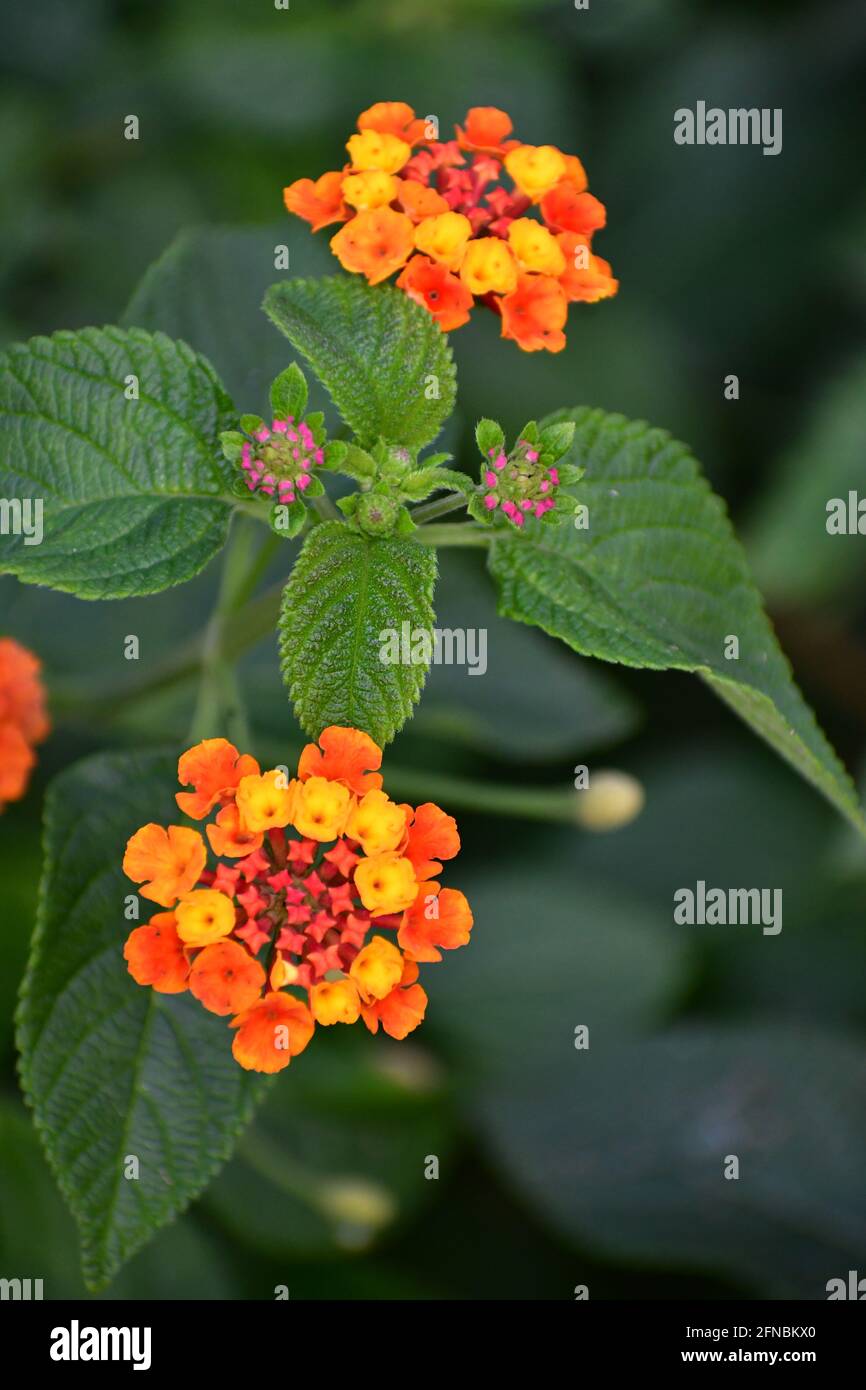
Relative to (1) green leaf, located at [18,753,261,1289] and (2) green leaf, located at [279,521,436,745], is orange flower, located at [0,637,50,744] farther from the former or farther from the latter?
(2) green leaf, located at [279,521,436,745]

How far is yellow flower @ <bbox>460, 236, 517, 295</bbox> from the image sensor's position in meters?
1.01

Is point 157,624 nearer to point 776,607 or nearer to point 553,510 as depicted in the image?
point 553,510

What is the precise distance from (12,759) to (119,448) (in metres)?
0.36

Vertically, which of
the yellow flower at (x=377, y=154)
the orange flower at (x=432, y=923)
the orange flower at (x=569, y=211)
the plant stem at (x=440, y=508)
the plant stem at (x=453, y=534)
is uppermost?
the yellow flower at (x=377, y=154)

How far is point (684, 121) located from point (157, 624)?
1588 mm

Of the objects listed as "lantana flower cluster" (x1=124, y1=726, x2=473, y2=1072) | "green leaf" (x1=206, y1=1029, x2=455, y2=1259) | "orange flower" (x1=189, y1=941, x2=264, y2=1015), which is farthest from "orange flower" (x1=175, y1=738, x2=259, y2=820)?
"green leaf" (x1=206, y1=1029, x2=455, y2=1259)

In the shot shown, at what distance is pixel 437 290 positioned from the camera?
1064 mm

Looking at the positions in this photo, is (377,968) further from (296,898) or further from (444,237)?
(444,237)

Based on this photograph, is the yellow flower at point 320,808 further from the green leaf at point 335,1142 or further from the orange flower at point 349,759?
the green leaf at point 335,1142

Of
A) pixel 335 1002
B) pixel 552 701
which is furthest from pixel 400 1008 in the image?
pixel 552 701

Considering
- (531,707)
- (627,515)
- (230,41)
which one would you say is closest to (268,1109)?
(531,707)

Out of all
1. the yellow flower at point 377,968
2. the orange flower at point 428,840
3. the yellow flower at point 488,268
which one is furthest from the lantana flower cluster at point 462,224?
the yellow flower at point 377,968

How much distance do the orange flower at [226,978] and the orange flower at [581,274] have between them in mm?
586

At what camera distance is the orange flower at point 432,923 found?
970 mm
